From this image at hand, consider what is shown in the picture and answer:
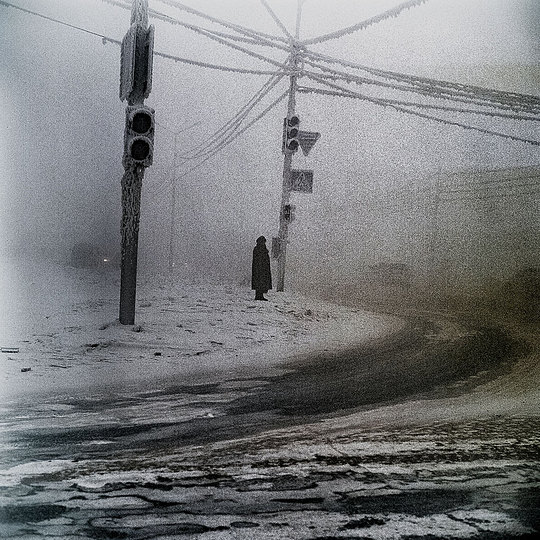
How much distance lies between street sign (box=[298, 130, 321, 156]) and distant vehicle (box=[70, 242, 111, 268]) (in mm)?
2812

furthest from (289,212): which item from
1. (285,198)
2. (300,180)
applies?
(300,180)

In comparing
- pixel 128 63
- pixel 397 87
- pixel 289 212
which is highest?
pixel 397 87

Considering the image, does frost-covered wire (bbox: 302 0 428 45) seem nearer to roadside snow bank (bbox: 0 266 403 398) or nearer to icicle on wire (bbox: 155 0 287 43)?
icicle on wire (bbox: 155 0 287 43)

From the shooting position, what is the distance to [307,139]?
665 centimetres

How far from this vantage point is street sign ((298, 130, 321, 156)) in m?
6.62

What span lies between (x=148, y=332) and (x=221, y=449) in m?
2.43

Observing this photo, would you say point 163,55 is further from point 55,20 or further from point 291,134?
point 291,134

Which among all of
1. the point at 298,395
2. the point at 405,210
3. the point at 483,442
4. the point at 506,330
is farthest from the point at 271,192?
the point at 483,442

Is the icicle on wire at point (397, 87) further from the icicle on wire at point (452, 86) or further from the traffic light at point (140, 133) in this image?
the traffic light at point (140, 133)

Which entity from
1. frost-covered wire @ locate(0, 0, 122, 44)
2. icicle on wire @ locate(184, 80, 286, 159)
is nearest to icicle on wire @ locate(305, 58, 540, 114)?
icicle on wire @ locate(184, 80, 286, 159)

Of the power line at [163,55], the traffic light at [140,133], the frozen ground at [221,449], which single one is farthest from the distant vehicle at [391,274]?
the traffic light at [140,133]

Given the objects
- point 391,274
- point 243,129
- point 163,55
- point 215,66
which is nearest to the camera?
point 163,55

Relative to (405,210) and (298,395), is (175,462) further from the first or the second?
(405,210)

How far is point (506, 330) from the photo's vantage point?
6.21 m
